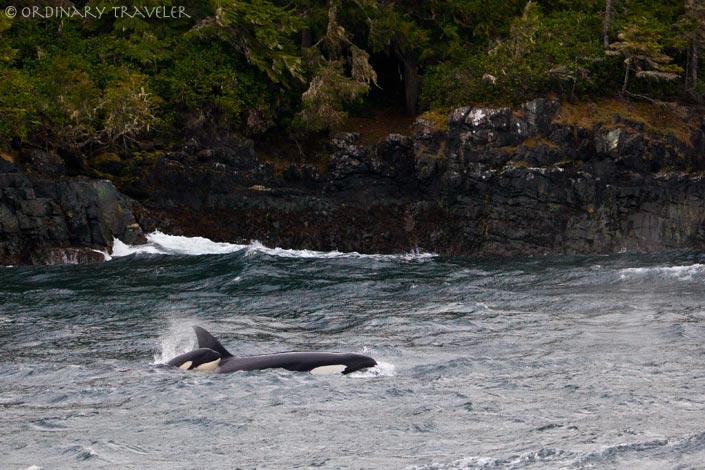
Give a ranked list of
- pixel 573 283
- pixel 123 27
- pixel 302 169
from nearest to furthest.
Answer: pixel 573 283
pixel 302 169
pixel 123 27

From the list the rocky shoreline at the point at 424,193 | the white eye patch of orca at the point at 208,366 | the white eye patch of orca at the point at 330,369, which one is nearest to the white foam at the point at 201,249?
the rocky shoreline at the point at 424,193

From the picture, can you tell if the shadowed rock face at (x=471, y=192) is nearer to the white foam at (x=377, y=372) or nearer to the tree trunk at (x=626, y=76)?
the tree trunk at (x=626, y=76)

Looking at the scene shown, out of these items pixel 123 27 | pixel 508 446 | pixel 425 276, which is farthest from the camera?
pixel 123 27

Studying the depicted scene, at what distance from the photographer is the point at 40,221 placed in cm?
3075

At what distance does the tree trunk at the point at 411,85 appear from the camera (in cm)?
3922

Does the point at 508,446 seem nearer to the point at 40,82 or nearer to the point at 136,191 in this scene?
the point at 136,191

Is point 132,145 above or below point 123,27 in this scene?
below

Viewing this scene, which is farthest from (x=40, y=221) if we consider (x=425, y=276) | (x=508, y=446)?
(x=508, y=446)

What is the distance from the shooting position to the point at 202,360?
18.0 m

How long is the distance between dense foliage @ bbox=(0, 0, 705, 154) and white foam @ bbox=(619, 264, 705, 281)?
851 cm

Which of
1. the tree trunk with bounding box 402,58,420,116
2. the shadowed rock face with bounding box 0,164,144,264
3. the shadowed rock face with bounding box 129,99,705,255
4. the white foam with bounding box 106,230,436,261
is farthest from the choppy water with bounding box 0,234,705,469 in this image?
the tree trunk with bounding box 402,58,420,116

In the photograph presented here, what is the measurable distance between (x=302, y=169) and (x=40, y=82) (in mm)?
8694

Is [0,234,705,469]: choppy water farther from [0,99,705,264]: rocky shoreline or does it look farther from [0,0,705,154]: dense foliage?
[0,0,705,154]: dense foliage

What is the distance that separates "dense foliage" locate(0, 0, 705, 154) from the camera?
34.3 metres
